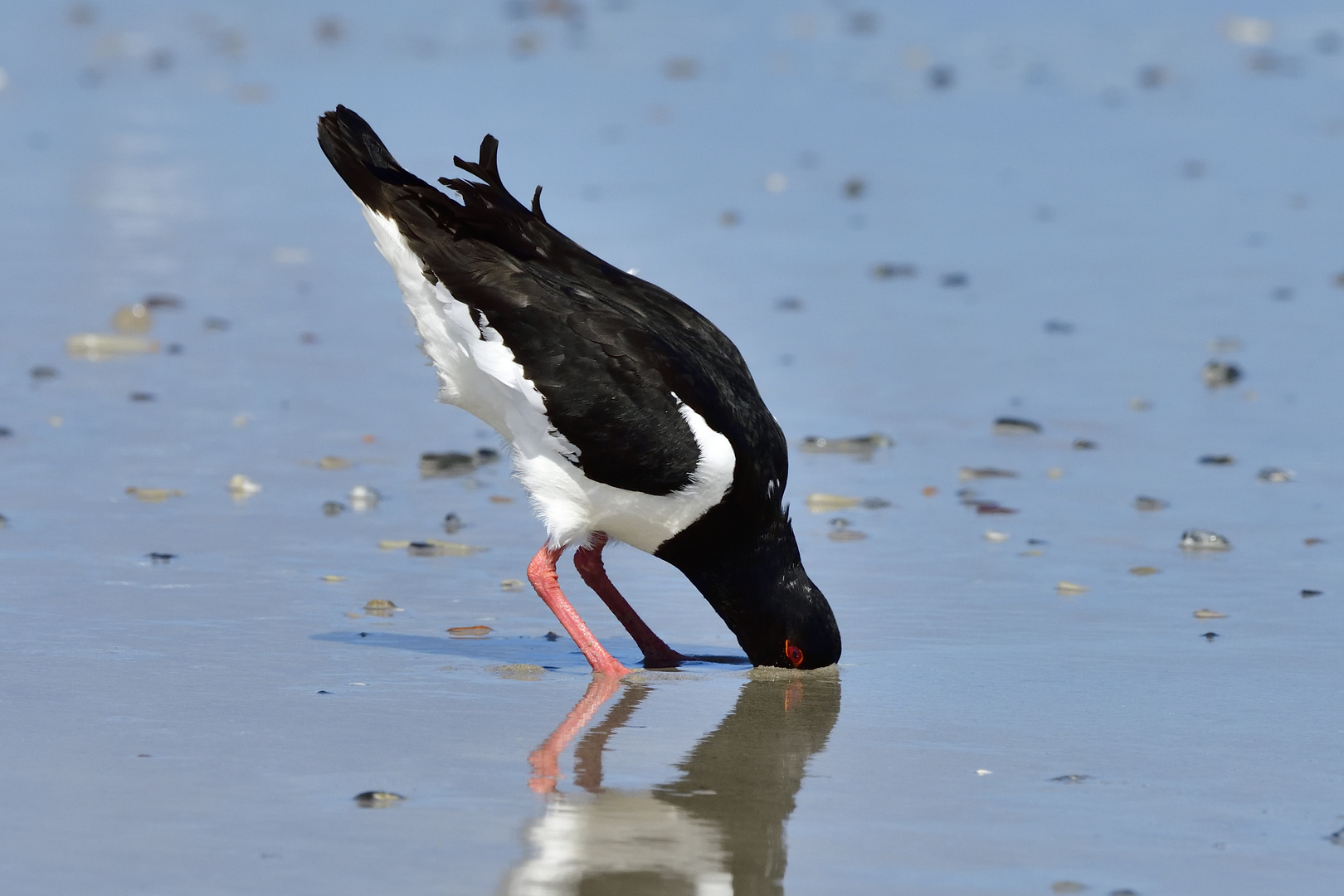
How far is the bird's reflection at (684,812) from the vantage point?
149 inches

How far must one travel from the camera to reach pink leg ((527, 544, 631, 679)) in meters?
5.44

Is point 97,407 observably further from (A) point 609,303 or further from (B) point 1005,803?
(B) point 1005,803

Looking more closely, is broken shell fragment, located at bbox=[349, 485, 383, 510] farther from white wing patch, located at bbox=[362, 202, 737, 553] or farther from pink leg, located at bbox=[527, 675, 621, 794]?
pink leg, located at bbox=[527, 675, 621, 794]

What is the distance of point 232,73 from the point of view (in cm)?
1758

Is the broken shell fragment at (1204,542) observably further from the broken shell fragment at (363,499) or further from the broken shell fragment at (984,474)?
the broken shell fragment at (363,499)

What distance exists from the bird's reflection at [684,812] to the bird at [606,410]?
435 mm

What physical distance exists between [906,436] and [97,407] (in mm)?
3407

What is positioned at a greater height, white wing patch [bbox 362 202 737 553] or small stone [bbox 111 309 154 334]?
small stone [bbox 111 309 154 334]

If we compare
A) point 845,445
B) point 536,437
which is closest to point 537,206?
point 536,437

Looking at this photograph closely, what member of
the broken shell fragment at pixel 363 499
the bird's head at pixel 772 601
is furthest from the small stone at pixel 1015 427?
the bird's head at pixel 772 601

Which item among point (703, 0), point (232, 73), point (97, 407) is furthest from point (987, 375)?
point (703, 0)

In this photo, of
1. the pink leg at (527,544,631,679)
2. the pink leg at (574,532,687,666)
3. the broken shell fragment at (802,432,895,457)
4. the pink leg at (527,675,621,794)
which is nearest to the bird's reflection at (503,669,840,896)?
the pink leg at (527,675,621,794)

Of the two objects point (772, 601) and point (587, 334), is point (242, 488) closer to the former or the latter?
point (587, 334)

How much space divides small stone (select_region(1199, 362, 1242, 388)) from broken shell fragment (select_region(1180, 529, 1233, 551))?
7.48 feet
